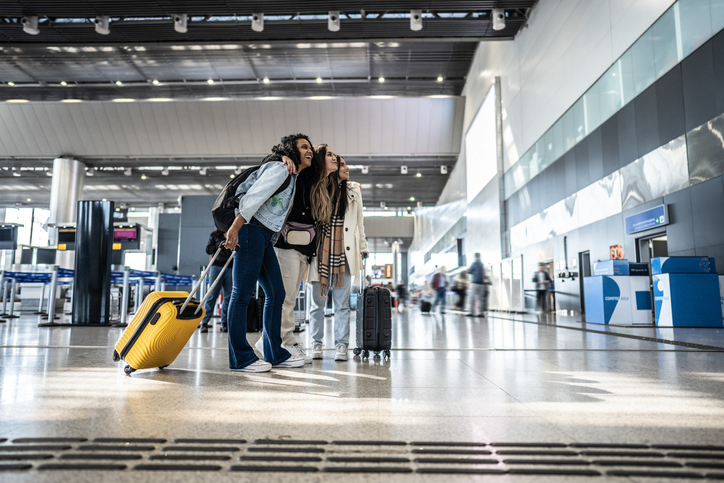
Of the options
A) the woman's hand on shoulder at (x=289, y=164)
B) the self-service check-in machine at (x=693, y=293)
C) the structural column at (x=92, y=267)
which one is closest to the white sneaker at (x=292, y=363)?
the woman's hand on shoulder at (x=289, y=164)

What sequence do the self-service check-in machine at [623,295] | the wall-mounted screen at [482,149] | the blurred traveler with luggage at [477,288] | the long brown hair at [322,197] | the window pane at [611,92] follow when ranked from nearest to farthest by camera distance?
the long brown hair at [322,197]
the self-service check-in machine at [623,295]
the window pane at [611,92]
the blurred traveler with luggage at [477,288]
the wall-mounted screen at [482,149]

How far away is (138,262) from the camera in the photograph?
109 ft

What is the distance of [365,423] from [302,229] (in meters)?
1.78

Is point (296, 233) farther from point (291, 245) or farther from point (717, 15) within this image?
point (717, 15)

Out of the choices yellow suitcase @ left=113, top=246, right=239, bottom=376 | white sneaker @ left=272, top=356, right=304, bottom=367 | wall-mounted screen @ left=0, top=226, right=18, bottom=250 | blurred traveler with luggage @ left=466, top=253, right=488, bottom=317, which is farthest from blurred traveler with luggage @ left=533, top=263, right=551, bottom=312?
wall-mounted screen @ left=0, top=226, right=18, bottom=250

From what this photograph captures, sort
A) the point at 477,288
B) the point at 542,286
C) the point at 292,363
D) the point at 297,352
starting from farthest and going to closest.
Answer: the point at 542,286 < the point at 477,288 < the point at 297,352 < the point at 292,363

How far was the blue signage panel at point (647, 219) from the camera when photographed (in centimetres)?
799

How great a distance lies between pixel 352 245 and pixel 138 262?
1310 inches

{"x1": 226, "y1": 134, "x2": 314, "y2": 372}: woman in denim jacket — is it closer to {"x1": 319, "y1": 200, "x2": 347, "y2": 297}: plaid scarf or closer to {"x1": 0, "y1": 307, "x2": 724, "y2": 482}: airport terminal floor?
{"x1": 0, "y1": 307, "x2": 724, "y2": 482}: airport terminal floor

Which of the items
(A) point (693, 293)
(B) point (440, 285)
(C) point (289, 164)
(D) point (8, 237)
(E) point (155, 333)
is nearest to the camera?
(E) point (155, 333)

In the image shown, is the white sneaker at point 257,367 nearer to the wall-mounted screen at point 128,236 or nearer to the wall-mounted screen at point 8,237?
the wall-mounted screen at point 8,237

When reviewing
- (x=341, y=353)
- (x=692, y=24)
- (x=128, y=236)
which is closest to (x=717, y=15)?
(x=692, y=24)

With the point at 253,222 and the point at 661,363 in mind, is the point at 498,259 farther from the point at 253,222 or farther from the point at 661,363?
the point at 253,222

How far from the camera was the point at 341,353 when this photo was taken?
3.37 metres
